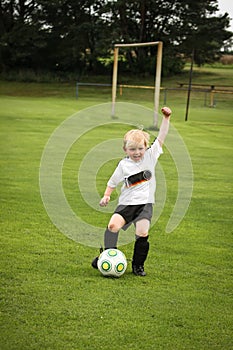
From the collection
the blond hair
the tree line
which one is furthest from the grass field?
the tree line

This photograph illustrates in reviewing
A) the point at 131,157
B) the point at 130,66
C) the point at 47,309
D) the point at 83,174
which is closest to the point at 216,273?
the point at 131,157

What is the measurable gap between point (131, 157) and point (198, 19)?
3818 cm

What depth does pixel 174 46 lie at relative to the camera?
1638 inches

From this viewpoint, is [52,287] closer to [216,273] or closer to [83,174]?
[216,273]

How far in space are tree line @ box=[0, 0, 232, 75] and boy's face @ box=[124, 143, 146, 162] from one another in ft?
119

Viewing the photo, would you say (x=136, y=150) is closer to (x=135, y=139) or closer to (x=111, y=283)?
(x=135, y=139)

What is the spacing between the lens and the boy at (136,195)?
4.87m

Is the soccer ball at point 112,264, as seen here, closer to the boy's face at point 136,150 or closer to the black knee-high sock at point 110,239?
the black knee-high sock at point 110,239

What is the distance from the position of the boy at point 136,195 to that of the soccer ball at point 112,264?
0.49 ft

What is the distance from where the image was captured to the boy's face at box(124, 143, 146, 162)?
485 centimetres

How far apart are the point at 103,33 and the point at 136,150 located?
1478 inches

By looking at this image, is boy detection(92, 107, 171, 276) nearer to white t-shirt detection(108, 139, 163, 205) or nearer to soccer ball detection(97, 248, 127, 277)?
white t-shirt detection(108, 139, 163, 205)

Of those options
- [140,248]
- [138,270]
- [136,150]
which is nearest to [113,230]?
[140,248]

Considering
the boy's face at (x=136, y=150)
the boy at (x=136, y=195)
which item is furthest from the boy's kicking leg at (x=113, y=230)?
the boy's face at (x=136, y=150)
